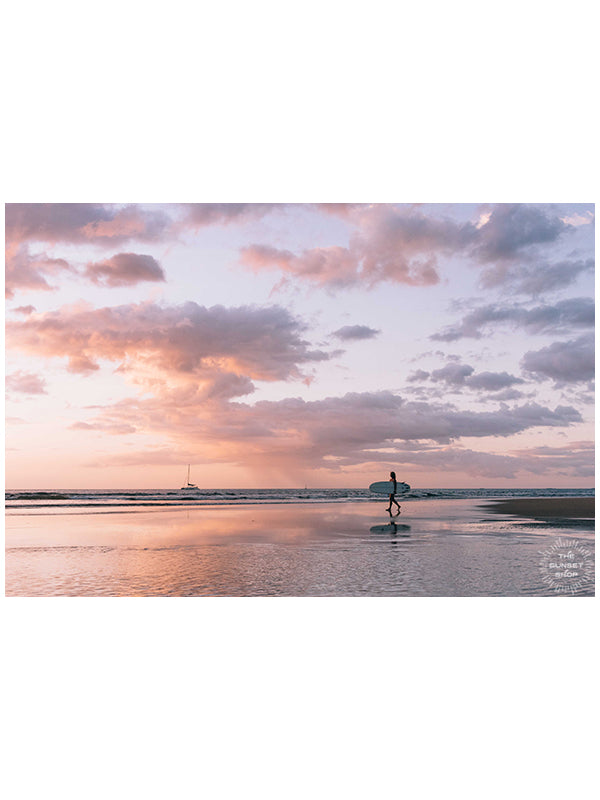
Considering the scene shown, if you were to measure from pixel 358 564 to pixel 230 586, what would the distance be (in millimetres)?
2668

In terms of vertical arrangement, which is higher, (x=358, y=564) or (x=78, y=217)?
(x=78, y=217)

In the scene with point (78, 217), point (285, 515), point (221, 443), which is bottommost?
point (285, 515)

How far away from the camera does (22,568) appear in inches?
465

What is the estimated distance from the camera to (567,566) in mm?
Answer: 11602

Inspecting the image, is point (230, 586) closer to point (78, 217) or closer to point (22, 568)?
point (22, 568)

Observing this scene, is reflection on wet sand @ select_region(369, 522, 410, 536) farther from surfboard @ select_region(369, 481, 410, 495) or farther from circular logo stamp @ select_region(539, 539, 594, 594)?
surfboard @ select_region(369, 481, 410, 495)

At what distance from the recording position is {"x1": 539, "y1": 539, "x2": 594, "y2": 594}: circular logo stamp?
10.3 metres

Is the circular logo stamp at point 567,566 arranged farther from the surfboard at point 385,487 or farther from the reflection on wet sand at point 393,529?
the surfboard at point 385,487

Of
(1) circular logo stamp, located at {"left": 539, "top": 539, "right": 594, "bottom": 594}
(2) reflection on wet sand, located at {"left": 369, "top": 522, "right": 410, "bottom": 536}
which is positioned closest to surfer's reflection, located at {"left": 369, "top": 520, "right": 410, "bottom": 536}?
(2) reflection on wet sand, located at {"left": 369, "top": 522, "right": 410, "bottom": 536}

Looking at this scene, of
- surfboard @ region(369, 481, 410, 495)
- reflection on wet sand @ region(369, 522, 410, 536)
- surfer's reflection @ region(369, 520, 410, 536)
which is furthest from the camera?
surfboard @ region(369, 481, 410, 495)

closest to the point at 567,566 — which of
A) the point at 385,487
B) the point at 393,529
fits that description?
the point at 393,529
